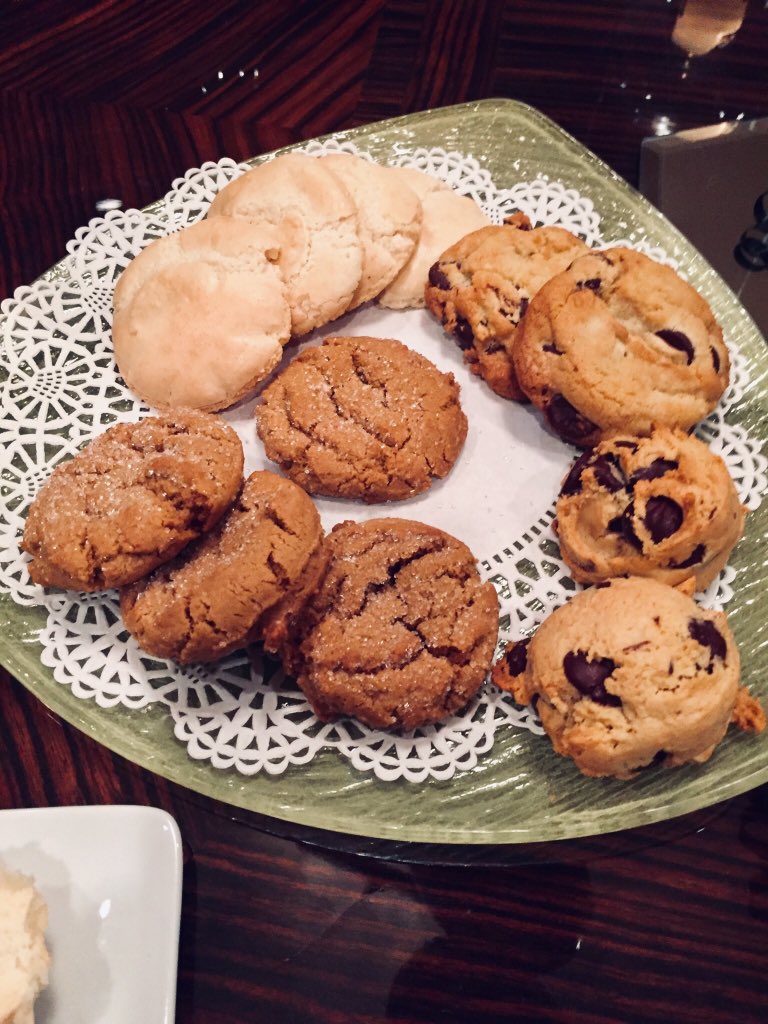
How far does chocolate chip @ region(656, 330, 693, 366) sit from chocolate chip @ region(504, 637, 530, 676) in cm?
78

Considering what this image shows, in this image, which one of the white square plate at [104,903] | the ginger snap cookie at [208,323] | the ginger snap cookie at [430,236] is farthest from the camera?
the ginger snap cookie at [430,236]

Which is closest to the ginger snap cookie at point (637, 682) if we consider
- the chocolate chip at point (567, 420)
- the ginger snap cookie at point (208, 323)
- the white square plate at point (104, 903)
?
the chocolate chip at point (567, 420)

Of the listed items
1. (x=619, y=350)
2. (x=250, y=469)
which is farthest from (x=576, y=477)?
(x=250, y=469)

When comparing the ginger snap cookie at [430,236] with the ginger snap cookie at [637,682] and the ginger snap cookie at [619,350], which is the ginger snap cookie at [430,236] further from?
the ginger snap cookie at [637,682]

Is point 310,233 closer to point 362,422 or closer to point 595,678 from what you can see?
point 362,422

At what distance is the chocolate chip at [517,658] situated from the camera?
1.83 metres

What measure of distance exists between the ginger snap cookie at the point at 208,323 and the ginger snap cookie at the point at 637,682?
1.00 meters

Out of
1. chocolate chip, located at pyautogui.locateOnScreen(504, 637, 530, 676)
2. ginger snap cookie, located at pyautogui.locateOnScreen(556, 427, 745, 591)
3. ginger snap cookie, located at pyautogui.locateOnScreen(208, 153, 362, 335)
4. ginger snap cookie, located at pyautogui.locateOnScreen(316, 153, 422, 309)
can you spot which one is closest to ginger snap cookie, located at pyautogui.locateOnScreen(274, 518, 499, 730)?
chocolate chip, located at pyautogui.locateOnScreen(504, 637, 530, 676)

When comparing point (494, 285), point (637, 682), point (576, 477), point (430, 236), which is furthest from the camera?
point (430, 236)

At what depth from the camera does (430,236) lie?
2.34 metres

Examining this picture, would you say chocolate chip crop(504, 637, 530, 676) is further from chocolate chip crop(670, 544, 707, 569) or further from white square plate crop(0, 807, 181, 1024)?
white square plate crop(0, 807, 181, 1024)

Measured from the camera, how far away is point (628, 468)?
1826 millimetres

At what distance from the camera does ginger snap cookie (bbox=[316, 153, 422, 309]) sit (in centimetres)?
221

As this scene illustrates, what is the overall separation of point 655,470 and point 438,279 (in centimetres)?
80
